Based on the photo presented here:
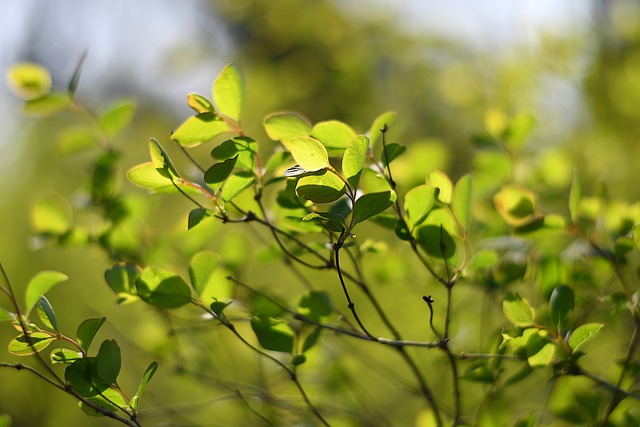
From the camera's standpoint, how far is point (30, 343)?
52cm

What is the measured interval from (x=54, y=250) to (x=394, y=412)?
111 centimetres

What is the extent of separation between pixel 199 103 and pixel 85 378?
253 millimetres

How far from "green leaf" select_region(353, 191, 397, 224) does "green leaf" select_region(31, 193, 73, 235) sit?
51cm

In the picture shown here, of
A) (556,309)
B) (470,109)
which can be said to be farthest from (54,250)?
(556,309)

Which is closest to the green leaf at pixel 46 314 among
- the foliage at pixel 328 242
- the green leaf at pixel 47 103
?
the foliage at pixel 328 242

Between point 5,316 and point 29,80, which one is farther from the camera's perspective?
point 29,80

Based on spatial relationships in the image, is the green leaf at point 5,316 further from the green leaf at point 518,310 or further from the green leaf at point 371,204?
the green leaf at point 518,310

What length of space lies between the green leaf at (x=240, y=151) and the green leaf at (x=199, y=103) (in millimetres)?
40

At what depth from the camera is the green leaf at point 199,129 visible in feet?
1.79

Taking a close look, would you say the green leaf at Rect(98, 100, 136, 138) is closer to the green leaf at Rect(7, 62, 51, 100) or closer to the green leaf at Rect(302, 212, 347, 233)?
the green leaf at Rect(7, 62, 51, 100)

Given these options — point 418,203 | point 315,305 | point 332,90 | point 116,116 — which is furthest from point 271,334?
point 332,90

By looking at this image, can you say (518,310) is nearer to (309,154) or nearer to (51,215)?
(309,154)

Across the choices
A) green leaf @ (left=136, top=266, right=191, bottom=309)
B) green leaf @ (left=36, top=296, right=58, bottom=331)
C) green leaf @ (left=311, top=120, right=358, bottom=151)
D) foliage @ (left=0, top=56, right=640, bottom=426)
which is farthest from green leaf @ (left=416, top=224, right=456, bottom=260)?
green leaf @ (left=36, top=296, right=58, bottom=331)

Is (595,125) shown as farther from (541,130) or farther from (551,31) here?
(551,31)
